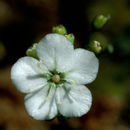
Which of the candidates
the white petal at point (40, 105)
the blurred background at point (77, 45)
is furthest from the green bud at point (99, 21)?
the blurred background at point (77, 45)

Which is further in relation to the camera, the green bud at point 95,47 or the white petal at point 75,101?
the green bud at point 95,47

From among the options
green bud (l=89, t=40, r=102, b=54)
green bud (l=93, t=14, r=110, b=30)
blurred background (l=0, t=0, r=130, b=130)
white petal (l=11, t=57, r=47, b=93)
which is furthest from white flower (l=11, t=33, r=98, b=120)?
blurred background (l=0, t=0, r=130, b=130)

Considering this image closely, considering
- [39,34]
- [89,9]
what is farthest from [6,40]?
[89,9]

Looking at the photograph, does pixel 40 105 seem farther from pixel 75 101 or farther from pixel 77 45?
pixel 77 45

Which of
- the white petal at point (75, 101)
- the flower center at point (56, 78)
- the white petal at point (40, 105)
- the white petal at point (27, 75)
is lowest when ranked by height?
the white petal at point (75, 101)

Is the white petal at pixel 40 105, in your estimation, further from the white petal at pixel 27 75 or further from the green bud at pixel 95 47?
the green bud at pixel 95 47

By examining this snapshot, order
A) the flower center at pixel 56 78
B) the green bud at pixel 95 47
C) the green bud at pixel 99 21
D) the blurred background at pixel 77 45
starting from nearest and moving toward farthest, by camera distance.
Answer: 1. the flower center at pixel 56 78
2. the green bud at pixel 95 47
3. the green bud at pixel 99 21
4. the blurred background at pixel 77 45

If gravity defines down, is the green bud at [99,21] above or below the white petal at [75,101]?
above

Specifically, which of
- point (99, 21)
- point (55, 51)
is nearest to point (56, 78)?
point (55, 51)
